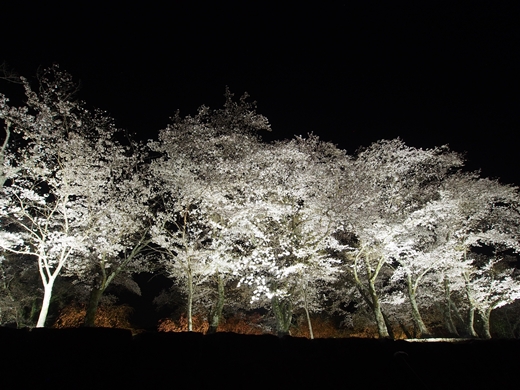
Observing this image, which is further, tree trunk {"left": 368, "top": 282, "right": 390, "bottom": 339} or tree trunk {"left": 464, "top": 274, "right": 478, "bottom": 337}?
tree trunk {"left": 464, "top": 274, "right": 478, "bottom": 337}

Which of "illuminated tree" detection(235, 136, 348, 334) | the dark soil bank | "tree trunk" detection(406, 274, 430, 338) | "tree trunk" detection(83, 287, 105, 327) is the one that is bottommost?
the dark soil bank

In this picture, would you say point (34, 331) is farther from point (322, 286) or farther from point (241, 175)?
point (322, 286)

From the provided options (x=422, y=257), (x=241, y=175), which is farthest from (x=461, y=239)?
(x=241, y=175)

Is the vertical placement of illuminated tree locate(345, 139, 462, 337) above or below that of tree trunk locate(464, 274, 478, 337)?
above

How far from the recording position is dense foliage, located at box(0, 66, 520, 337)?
14875mm

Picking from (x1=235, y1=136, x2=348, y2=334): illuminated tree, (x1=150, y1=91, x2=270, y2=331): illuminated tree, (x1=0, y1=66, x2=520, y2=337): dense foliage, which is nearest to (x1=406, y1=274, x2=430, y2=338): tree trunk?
(x1=0, y1=66, x2=520, y2=337): dense foliage

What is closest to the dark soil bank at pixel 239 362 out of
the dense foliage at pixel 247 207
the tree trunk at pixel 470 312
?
the dense foliage at pixel 247 207

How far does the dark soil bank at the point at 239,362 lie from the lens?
3.91 metres

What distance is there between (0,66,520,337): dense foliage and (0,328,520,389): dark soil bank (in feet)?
30.7

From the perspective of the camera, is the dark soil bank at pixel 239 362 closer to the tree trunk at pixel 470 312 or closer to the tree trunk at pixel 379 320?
the tree trunk at pixel 379 320

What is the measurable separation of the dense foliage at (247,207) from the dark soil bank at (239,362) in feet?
30.7

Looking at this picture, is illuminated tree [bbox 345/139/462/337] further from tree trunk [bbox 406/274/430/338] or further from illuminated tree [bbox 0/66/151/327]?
illuminated tree [bbox 0/66/151/327]

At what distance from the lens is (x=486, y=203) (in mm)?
19484

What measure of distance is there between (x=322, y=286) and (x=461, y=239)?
39.7ft
